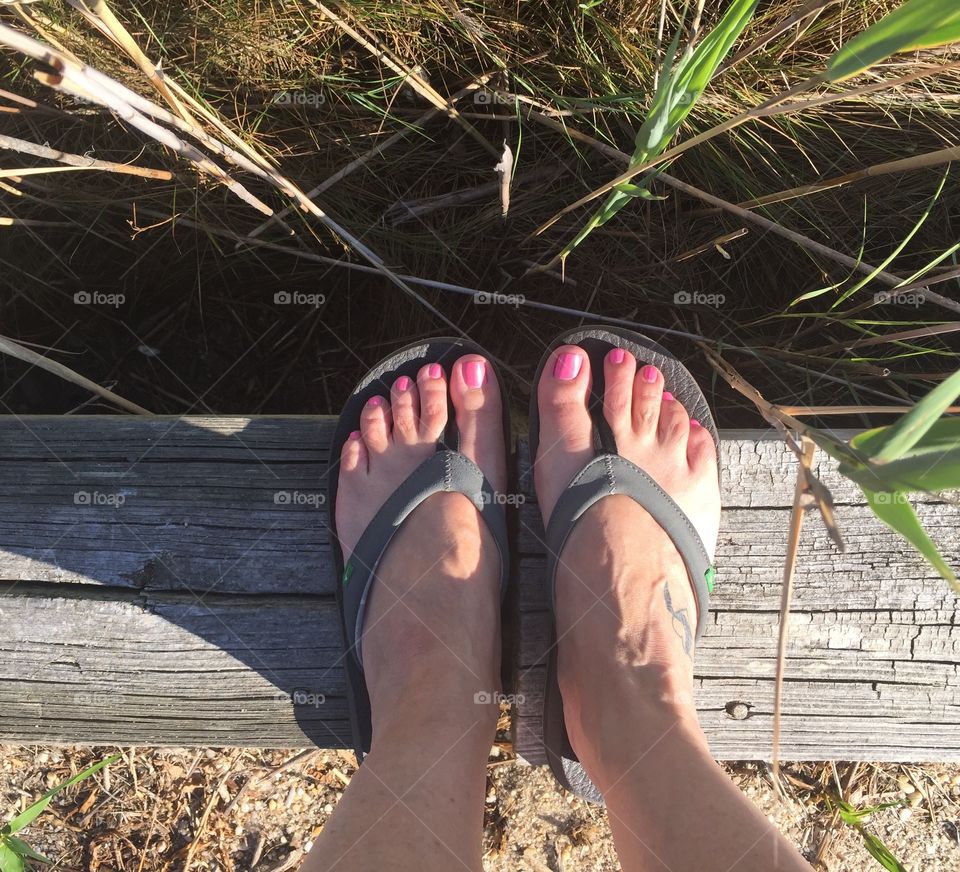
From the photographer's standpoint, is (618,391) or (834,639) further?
(618,391)

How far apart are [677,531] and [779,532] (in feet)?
0.60

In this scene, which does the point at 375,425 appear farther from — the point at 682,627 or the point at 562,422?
the point at 682,627

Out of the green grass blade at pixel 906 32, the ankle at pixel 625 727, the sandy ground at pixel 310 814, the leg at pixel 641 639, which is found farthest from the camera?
the sandy ground at pixel 310 814

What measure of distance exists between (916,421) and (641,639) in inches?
30.5

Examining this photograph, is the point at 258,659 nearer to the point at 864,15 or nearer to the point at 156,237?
the point at 156,237

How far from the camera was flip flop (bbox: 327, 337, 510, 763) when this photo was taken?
51.4 inches

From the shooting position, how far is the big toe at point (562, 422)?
4.48 ft

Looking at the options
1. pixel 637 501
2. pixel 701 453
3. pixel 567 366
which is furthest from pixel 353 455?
pixel 701 453

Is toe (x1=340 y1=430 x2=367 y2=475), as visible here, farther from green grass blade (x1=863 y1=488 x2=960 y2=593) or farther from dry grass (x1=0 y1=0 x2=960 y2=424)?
green grass blade (x1=863 y1=488 x2=960 y2=593)

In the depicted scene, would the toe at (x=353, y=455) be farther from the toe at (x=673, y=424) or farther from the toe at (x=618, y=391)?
the toe at (x=673, y=424)

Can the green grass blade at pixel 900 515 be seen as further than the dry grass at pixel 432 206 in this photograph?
No

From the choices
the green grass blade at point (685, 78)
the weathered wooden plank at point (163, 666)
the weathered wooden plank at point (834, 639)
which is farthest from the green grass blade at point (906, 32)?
the weathered wooden plank at point (163, 666)

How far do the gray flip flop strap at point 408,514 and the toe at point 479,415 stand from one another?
24mm

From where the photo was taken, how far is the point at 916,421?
0.61 meters
